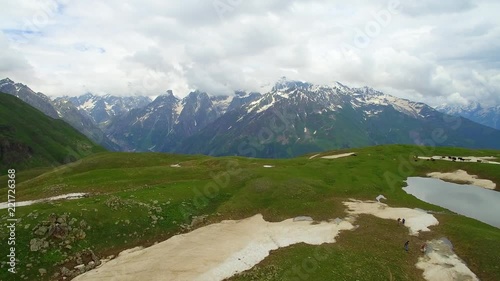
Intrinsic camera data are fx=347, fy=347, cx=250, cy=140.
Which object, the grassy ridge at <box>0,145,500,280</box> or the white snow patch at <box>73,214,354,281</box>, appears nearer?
the white snow patch at <box>73,214,354,281</box>

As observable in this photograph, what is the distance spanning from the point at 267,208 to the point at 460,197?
48991mm

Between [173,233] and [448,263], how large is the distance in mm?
40834

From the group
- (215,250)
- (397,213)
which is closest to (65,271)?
(215,250)

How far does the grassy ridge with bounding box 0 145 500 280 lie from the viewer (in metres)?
45.9

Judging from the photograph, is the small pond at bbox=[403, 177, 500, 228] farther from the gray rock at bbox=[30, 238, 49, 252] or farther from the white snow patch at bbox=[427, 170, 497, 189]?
the gray rock at bbox=[30, 238, 49, 252]

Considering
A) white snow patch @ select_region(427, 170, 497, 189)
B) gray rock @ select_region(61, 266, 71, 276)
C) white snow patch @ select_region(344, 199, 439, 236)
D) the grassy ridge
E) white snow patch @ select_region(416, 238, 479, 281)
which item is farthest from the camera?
white snow patch @ select_region(427, 170, 497, 189)

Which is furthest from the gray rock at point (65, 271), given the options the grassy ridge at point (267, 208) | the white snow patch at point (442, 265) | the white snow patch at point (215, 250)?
the white snow patch at point (442, 265)

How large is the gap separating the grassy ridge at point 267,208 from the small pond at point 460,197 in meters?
4.94

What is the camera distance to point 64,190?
76.6 metres

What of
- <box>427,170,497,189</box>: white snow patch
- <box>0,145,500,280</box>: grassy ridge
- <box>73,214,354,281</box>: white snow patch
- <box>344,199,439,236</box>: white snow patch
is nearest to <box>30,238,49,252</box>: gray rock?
<box>0,145,500,280</box>: grassy ridge

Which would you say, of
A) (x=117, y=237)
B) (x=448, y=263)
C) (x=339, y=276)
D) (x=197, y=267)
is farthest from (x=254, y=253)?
(x=448, y=263)

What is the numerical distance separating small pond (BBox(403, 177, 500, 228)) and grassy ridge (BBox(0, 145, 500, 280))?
16.2 ft

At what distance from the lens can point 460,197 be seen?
82875 millimetres

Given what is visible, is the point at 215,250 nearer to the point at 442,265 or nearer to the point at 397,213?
the point at 442,265
